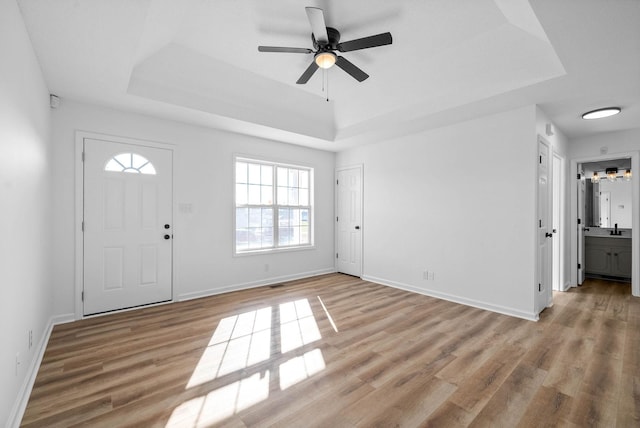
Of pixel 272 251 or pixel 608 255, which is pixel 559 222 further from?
pixel 272 251

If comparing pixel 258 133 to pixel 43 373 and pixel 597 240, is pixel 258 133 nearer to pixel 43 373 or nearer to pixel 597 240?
pixel 43 373

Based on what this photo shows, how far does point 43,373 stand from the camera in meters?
2.24

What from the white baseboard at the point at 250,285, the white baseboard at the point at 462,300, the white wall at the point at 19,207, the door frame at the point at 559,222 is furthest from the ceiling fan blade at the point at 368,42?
the door frame at the point at 559,222

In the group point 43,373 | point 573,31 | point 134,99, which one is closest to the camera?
point 573,31

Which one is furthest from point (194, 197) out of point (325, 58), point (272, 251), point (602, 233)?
point (602, 233)

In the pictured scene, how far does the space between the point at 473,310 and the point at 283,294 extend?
263 cm

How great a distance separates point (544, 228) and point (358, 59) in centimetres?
317

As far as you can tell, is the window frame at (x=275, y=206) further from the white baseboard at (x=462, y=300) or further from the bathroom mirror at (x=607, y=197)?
the bathroom mirror at (x=607, y=197)

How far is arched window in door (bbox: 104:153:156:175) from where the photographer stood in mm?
3578

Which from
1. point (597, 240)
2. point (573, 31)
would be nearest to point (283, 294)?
point (573, 31)

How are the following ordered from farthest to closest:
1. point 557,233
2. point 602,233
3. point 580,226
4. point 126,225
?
point 602,233
point 580,226
point 557,233
point 126,225

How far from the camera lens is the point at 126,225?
12.0 feet

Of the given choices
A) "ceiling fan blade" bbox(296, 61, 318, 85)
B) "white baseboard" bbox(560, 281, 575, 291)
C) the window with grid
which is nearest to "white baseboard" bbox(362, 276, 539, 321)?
the window with grid

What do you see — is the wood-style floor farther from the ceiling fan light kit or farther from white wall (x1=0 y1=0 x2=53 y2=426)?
the ceiling fan light kit
